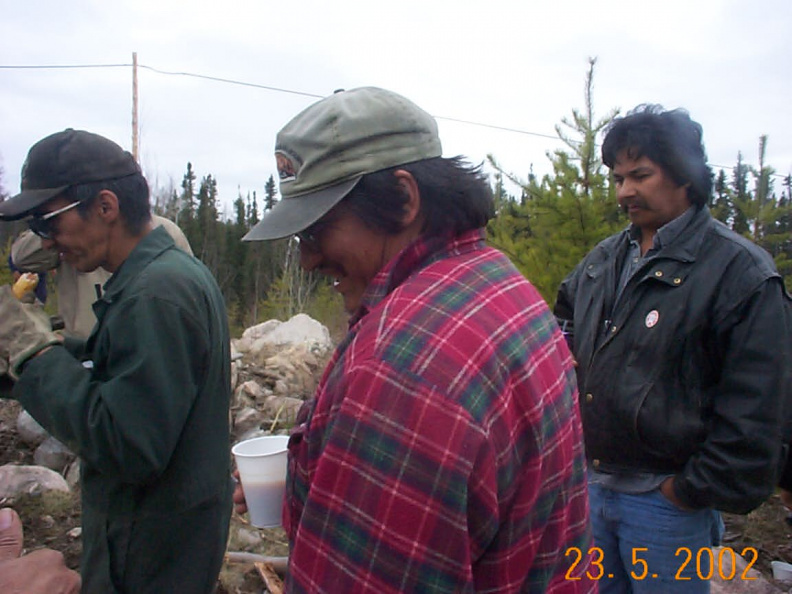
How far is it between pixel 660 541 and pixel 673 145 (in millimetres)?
1453

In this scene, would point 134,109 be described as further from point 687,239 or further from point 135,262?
point 687,239

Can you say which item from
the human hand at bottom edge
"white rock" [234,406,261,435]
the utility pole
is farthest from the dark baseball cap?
the utility pole

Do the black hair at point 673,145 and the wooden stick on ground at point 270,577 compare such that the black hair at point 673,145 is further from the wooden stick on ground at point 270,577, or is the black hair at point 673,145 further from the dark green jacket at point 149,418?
the wooden stick on ground at point 270,577

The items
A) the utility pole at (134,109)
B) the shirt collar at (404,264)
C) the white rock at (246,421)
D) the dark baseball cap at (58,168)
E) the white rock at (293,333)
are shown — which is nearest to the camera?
the shirt collar at (404,264)

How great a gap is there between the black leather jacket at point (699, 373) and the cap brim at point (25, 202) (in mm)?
1980

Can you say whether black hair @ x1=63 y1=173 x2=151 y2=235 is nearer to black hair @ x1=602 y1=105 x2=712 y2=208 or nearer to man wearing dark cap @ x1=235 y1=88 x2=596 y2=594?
man wearing dark cap @ x1=235 y1=88 x2=596 y2=594

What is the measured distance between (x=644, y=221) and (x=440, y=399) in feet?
5.84

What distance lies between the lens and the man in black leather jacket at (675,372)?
1.97 metres

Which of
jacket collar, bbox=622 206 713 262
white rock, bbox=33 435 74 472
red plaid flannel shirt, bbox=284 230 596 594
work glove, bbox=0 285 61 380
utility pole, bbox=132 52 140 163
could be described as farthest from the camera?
utility pole, bbox=132 52 140 163

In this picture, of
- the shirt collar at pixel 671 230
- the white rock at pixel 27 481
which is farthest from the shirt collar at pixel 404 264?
the white rock at pixel 27 481

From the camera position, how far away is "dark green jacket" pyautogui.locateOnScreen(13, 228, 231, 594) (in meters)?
1.65

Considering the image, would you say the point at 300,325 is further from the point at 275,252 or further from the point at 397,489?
the point at 275,252

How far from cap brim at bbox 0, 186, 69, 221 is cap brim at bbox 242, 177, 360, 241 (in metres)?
1.06

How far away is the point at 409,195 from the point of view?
1.14 metres
